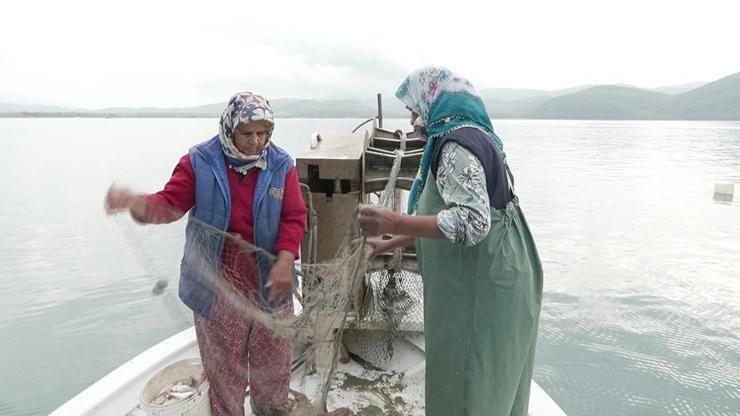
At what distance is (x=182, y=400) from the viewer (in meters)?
2.35

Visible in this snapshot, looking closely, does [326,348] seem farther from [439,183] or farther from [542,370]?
[542,370]

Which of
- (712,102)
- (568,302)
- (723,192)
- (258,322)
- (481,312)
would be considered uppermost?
(712,102)

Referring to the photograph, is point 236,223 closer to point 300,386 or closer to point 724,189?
point 300,386

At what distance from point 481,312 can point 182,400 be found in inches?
63.9

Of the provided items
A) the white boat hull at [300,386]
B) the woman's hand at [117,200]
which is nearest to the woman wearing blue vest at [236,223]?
the woman's hand at [117,200]

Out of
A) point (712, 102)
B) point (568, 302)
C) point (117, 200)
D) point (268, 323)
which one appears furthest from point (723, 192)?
point (712, 102)

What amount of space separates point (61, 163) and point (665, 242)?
105 feet

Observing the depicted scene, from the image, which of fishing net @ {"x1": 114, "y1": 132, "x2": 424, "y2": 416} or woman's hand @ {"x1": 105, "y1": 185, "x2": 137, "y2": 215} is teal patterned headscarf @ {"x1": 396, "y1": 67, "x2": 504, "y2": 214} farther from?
woman's hand @ {"x1": 105, "y1": 185, "x2": 137, "y2": 215}

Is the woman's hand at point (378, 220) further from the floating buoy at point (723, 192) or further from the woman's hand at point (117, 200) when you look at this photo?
the floating buoy at point (723, 192)

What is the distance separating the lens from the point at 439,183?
5.20 ft

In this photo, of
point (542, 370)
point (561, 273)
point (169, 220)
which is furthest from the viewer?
point (561, 273)

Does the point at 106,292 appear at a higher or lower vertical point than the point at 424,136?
lower

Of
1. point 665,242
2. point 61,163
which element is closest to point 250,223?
point 665,242

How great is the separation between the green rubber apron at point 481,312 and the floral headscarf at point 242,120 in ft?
2.39
